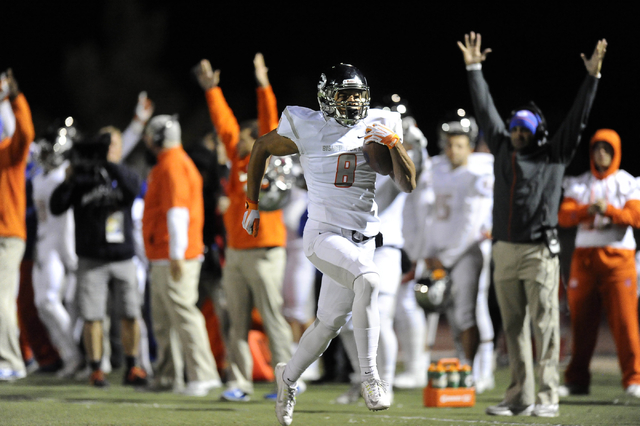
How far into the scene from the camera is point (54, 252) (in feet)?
31.3

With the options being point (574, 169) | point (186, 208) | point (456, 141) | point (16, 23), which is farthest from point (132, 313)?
point (16, 23)

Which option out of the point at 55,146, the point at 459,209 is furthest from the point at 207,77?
the point at 459,209

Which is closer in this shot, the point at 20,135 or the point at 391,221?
the point at 391,221

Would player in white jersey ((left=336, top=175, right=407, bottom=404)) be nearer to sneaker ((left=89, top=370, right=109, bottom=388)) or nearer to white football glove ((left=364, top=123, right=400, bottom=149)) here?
white football glove ((left=364, top=123, right=400, bottom=149))

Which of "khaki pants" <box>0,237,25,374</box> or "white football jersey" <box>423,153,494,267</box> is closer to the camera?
"white football jersey" <box>423,153,494,267</box>

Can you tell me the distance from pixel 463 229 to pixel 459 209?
0.23 metres

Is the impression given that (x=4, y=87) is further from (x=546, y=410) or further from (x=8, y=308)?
(x=546, y=410)

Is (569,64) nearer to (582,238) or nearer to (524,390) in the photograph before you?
(582,238)

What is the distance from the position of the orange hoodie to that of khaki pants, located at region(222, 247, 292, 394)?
260cm

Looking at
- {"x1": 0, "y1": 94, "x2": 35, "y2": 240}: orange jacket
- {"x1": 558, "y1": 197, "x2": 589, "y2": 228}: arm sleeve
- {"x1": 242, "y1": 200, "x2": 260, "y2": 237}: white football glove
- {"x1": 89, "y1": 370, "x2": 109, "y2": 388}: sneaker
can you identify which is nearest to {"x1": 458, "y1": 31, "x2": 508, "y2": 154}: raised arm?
{"x1": 558, "y1": 197, "x2": 589, "y2": 228}: arm sleeve

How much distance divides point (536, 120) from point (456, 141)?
72.2 inches

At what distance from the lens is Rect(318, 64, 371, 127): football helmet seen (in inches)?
212

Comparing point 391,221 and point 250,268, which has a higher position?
point 391,221

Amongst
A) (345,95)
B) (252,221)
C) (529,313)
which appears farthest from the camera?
(529,313)
